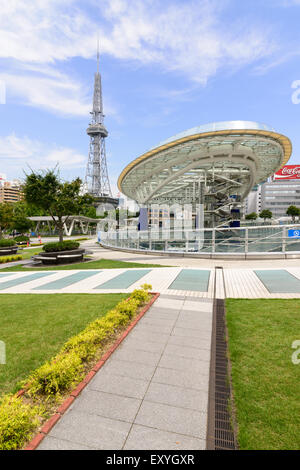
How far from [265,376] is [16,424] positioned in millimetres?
3277

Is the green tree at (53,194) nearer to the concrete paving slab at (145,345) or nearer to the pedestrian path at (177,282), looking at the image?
the pedestrian path at (177,282)

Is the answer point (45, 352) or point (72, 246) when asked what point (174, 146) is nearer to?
point (72, 246)

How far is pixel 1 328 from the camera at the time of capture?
5453 mm

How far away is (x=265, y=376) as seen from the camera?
11.4 ft

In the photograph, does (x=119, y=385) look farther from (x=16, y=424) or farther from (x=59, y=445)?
(x=16, y=424)

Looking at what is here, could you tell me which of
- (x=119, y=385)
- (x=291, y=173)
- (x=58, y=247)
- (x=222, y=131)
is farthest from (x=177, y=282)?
(x=291, y=173)

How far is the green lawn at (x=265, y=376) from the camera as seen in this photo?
2547mm

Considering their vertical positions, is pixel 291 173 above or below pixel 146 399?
above

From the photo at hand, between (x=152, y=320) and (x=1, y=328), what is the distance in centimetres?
352

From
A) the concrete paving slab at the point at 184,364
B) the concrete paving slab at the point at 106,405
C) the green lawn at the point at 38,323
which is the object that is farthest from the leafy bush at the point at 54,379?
the concrete paving slab at the point at 184,364

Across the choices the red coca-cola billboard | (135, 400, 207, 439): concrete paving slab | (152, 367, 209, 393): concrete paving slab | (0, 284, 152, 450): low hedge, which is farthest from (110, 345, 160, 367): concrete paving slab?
the red coca-cola billboard

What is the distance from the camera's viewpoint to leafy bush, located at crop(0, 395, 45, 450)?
7.93ft

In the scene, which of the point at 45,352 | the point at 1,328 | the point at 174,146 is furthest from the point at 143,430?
the point at 174,146

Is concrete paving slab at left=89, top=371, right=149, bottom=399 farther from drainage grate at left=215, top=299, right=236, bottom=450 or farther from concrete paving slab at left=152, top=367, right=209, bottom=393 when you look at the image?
drainage grate at left=215, top=299, right=236, bottom=450
